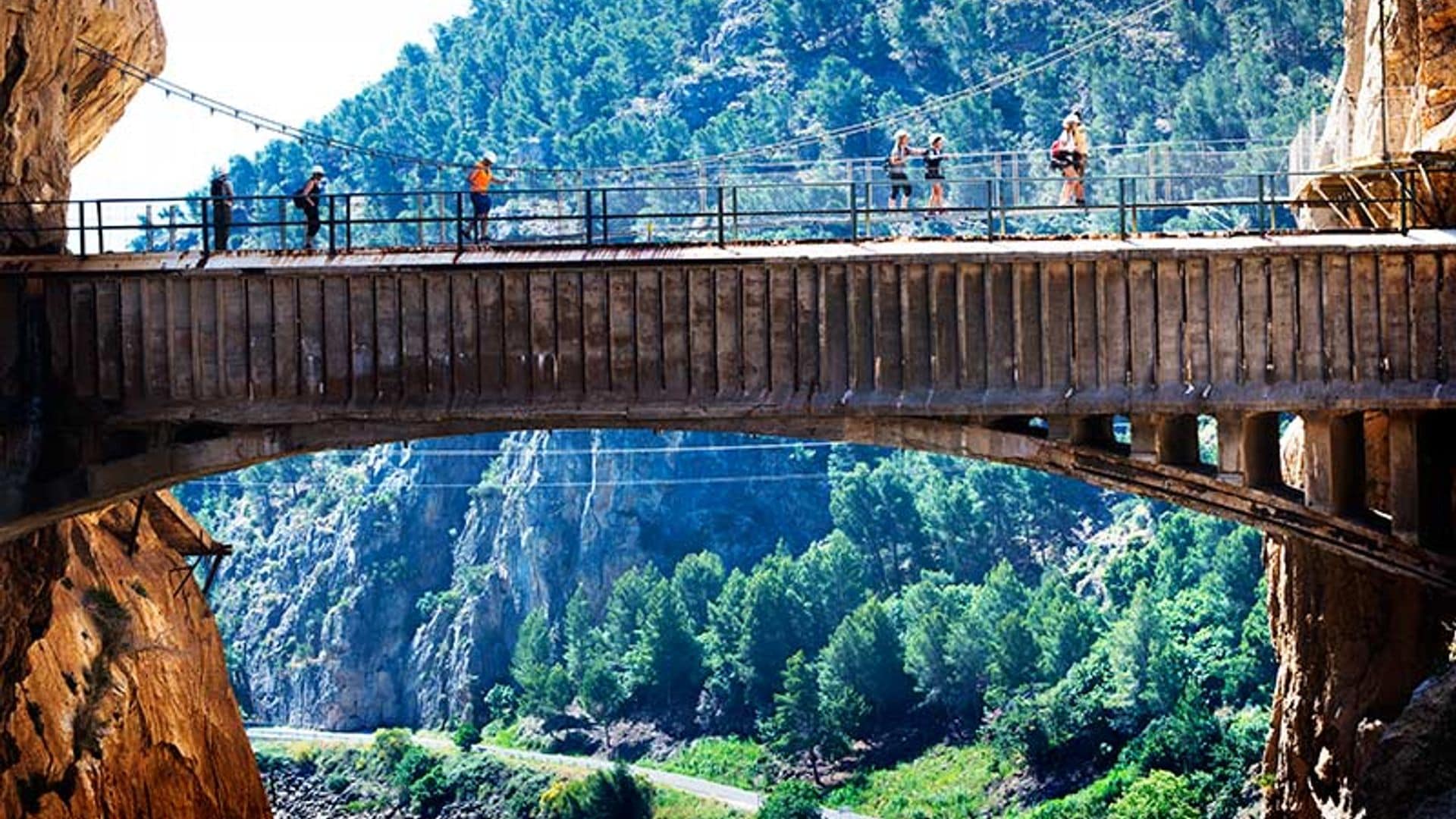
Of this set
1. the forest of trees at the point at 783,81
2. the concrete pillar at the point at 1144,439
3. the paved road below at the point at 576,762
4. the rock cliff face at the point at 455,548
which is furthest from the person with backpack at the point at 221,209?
the rock cliff face at the point at 455,548

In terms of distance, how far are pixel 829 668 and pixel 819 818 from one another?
18.4m

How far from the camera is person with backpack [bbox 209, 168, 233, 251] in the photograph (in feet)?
105

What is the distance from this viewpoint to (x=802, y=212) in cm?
3077

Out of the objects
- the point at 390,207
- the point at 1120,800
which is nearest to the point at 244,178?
the point at 390,207

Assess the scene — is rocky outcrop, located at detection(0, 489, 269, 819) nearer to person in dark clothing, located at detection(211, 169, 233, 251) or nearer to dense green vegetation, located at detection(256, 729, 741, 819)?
person in dark clothing, located at detection(211, 169, 233, 251)

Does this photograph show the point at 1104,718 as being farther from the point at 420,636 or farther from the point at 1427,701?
the point at 1427,701

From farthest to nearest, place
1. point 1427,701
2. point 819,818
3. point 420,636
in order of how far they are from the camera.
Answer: point 420,636 < point 819,818 < point 1427,701

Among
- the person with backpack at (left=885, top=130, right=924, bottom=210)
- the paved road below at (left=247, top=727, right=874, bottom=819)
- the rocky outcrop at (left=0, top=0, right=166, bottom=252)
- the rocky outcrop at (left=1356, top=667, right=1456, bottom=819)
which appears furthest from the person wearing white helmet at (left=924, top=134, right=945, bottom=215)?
the paved road below at (left=247, top=727, right=874, bottom=819)

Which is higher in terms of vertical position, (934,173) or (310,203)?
(934,173)

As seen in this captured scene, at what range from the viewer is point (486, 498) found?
5079 inches

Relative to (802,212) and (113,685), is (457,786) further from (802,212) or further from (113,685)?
(802,212)

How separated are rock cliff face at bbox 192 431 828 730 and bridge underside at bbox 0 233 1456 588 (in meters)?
84.2

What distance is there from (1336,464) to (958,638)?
64.8 meters

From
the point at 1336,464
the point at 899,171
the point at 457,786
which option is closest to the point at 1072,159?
the point at 899,171
